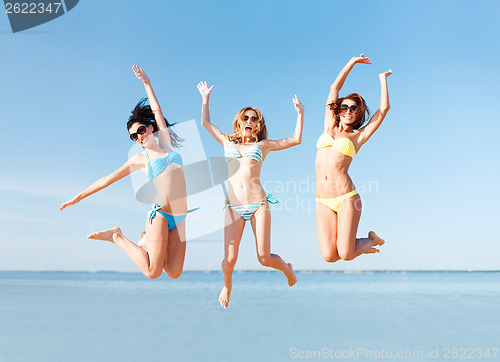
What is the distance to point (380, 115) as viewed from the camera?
28.0ft

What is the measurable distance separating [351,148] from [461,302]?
30.3 m

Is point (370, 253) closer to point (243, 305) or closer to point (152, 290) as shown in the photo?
Result: point (243, 305)

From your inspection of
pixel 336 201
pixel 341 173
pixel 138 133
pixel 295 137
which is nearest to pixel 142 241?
pixel 138 133

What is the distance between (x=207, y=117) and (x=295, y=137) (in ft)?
5.48

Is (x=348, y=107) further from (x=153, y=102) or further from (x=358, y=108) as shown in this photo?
(x=153, y=102)

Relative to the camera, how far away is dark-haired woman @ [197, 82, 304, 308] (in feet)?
26.8

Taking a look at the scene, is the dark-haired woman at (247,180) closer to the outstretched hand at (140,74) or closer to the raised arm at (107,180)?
the outstretched hand at (140,74)

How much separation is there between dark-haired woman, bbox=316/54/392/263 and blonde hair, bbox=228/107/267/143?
1.08 meters

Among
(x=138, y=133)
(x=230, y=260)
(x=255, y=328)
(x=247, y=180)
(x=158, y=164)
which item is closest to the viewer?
(x=230, y=260)

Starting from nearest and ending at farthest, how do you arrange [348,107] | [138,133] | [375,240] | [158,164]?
[158,164] < [138,133] < [348,107] < [375,240]

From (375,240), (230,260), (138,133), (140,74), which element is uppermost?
(140,74)

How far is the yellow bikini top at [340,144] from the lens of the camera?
8.54 meters

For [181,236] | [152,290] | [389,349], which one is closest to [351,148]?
[181,236]

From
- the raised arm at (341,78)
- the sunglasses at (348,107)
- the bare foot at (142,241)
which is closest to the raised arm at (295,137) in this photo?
the raised arm at (341,78)
